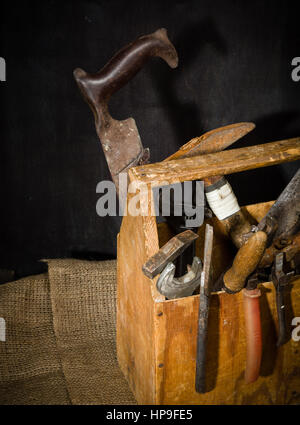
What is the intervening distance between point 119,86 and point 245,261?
0.51 m

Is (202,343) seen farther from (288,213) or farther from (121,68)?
(121,68)

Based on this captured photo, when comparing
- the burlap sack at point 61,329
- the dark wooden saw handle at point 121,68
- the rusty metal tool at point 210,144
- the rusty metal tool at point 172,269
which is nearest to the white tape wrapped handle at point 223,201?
the rusty metal tool at point 210,144

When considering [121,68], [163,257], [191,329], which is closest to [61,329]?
[191,329]

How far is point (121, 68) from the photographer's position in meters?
1.24

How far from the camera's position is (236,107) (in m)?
1.77

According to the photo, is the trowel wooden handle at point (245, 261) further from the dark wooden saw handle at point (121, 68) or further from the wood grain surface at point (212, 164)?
the dark wooden saw handle at point (121, 68)

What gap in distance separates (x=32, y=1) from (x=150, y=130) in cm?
52

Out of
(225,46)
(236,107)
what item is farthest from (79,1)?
(236,107)

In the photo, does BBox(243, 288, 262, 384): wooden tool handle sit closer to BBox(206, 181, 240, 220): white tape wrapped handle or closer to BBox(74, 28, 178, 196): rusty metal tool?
BBox(206, 181, 240, 220): white tape wrapped handle

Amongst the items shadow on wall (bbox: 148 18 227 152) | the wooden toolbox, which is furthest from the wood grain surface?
shadow on wall (bbox: 148 18 227 152)

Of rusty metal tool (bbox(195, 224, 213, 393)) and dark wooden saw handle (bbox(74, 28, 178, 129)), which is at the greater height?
dark wooden saw handle (bbox(74, 28, 178, 129))

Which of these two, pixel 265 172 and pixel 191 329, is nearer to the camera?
pixel 191 329

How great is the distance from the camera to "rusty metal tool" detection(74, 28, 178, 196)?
1.24 metres

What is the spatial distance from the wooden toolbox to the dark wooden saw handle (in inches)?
8.9
